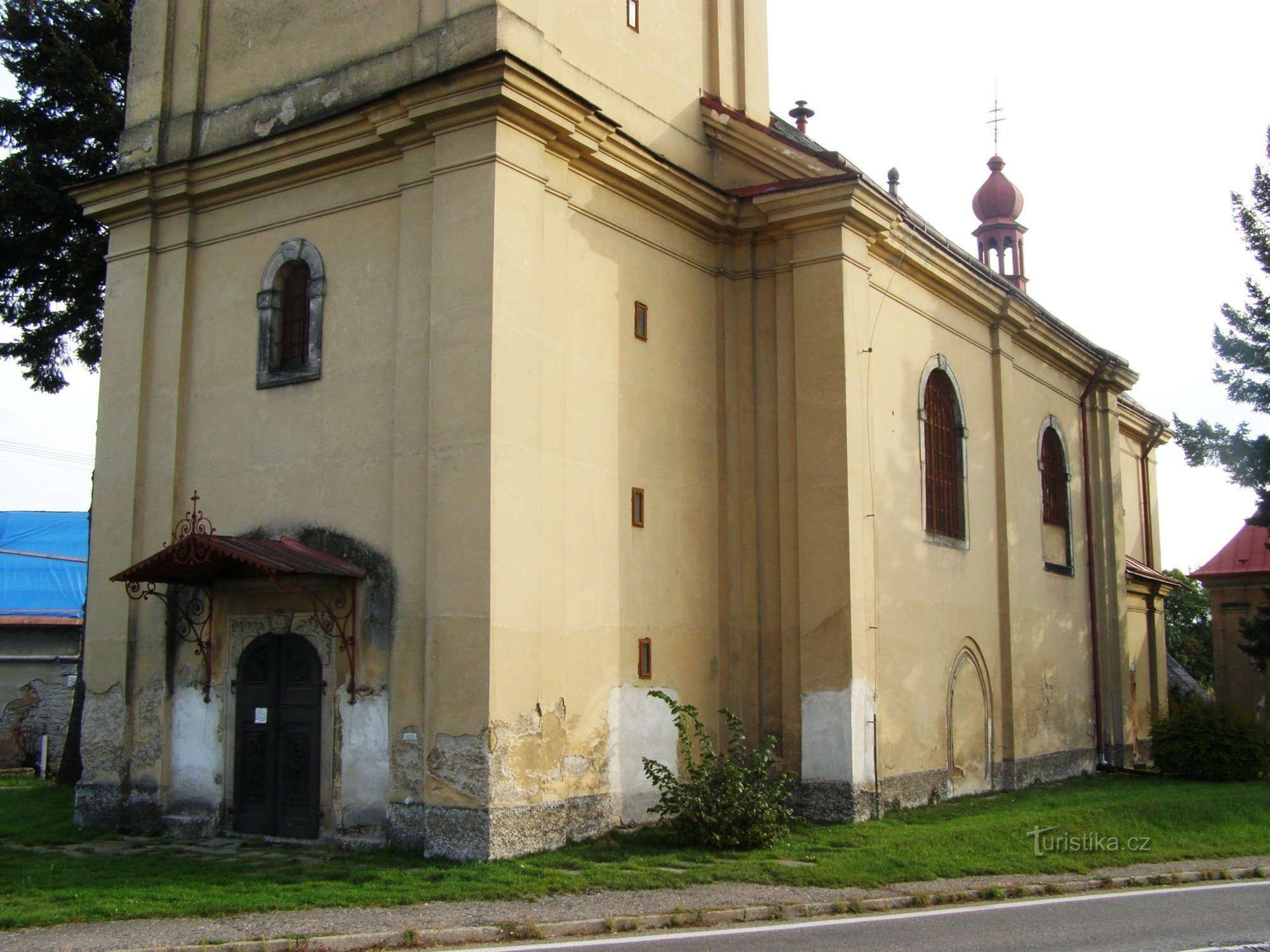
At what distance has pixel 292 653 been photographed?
12.8 m

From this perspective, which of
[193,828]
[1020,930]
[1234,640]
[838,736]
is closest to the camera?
[1020,930]

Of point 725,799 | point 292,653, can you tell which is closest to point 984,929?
point 725,799

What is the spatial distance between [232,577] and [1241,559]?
3112 cm

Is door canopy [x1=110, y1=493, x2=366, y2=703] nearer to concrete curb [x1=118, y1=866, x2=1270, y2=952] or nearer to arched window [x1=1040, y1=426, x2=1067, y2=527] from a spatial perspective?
concrete curb [x1=118, y1=866, x2=1270, y2=952]

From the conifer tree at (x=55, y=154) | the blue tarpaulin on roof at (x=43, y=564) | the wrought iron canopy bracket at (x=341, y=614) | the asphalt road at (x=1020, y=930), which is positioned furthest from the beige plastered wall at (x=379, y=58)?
the blue tarpaulin on roof at (x=43, y=564)

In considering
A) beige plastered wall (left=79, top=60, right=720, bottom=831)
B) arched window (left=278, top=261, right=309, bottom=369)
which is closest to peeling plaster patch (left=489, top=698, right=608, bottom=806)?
beige plastered wall (left=79, top=60, right=720, bottom=831)

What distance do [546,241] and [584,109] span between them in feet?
4.54

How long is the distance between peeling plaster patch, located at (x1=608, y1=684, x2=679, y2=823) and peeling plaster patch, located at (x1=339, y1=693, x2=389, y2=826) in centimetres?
232

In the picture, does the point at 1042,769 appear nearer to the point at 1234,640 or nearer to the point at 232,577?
the point at 232,577

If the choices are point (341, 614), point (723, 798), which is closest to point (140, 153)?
point (341, 614)

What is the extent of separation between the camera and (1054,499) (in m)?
21.8

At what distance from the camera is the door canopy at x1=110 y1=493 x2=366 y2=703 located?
466 inches

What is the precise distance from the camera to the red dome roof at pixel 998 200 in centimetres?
2895

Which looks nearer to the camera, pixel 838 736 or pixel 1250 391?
pixel 838 736
